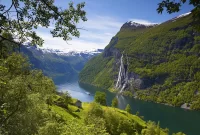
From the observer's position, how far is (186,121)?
17425cm

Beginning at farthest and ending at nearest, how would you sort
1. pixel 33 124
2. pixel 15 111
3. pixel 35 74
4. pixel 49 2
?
pixel 35 74
pixel 33 124
pixel 15 111
pixel 49 2

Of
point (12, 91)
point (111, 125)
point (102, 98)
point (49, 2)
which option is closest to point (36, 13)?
point (49, 2)

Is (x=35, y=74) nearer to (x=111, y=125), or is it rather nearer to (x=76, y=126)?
(x=76, y=126)

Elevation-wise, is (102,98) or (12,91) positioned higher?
(12,91)

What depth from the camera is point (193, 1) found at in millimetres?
10273

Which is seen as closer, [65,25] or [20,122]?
[65,25]

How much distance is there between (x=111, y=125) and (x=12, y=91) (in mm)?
54427

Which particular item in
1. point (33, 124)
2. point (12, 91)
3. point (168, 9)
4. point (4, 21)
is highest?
point (168, 9)

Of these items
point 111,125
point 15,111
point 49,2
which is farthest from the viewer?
point 111,125

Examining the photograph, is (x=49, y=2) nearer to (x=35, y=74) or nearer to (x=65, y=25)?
(x=65, y=25)

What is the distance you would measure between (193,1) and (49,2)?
684 cm

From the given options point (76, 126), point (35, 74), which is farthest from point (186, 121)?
point (76, 126)

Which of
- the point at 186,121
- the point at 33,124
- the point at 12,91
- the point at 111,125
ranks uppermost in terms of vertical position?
the point at 12,91

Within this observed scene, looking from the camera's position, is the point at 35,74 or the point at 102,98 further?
the point at 102,98
